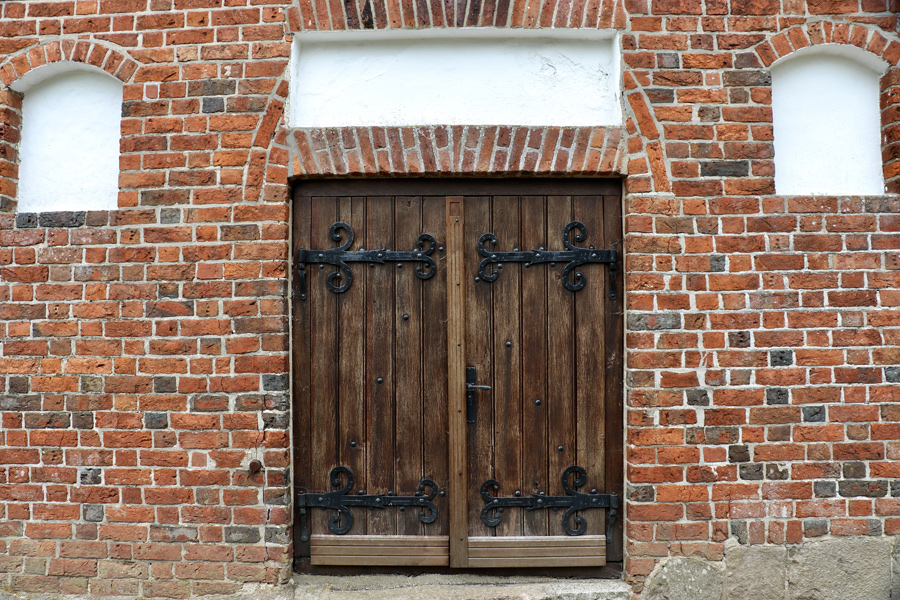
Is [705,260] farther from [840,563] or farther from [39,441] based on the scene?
[39,441]

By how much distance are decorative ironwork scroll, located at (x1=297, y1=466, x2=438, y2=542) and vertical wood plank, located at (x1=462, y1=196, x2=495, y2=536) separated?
217mm

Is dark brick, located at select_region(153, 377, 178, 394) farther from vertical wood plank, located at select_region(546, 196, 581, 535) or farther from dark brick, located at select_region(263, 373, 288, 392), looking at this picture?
vertical wood plank, located at select_region(546, 196, 581, 535)

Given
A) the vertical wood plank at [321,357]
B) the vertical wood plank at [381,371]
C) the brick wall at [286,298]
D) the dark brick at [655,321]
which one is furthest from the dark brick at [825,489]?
the vertical wood plank at [321,357]

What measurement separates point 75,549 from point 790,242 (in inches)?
155

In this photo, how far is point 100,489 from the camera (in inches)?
112

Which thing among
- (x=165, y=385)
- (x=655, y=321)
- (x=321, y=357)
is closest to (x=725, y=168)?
(x=655, y=321)

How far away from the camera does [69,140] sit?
3.00 metres

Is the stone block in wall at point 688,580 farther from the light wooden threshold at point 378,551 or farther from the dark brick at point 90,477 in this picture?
the dark brick at point 90,477

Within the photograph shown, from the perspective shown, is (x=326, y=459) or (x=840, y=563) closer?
(x=840, y=563)

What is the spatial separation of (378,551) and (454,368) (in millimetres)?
1038

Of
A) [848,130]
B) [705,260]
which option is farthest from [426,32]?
[848,130]

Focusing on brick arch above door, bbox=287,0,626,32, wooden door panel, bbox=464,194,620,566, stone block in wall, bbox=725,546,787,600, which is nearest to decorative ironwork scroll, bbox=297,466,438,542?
wooden door panel, bbox=464,194,620,566

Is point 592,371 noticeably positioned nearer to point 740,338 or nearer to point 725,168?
point 740,338

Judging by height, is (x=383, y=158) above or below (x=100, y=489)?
above
